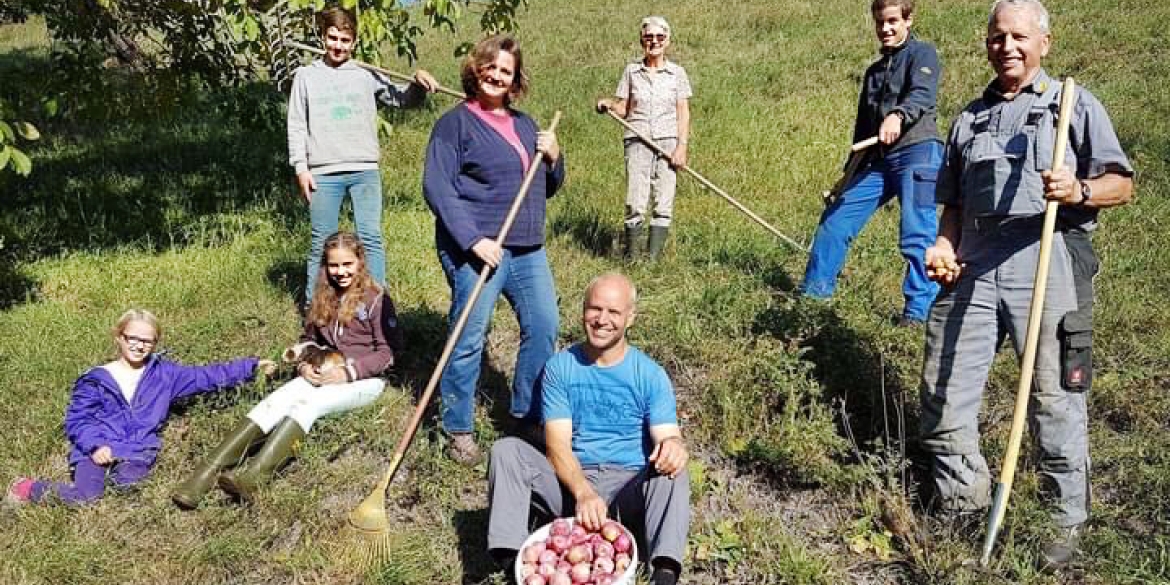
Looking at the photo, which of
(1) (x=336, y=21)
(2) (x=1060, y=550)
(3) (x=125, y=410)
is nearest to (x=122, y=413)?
(3) (x=125, y=410)

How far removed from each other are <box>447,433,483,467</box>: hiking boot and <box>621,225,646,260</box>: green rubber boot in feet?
9.28

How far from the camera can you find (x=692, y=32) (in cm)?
1612

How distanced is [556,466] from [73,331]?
4.02 meters

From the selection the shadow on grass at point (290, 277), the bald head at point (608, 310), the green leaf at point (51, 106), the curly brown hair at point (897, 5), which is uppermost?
the curly brown hair at point (897, 5)

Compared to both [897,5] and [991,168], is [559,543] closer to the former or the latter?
[991,168]

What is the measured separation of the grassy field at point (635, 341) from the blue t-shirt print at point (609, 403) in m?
0.59

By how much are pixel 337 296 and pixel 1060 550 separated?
3649 millimetres

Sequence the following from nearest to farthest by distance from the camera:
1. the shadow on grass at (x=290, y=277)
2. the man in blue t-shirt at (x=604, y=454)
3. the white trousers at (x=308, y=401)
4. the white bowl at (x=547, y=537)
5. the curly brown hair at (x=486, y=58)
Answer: the white bowl at (x=547, y=537)
the man in blue t-shirt at (x=604, y=454)
the curly brown hair at (x=486, y=58)
the white trousers at (x=308, y=401)
the shadow on grass at (x=290, y=277)

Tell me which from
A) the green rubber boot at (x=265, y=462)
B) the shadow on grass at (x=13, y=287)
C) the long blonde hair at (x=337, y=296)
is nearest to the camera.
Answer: the green rubber boot at (x=265, y=462)

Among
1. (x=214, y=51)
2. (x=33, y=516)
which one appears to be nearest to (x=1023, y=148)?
(x=33, y=516)

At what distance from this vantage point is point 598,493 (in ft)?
11.7

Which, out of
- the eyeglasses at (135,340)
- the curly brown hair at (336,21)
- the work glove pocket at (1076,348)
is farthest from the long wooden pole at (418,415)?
the work glove pocket at (1076,348)

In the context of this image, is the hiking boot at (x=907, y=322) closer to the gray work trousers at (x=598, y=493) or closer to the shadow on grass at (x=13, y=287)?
the gray work trousers at (x=598, y=493)

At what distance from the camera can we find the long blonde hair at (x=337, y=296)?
15.9ft
